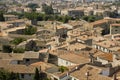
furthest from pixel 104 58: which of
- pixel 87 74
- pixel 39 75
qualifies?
pixel 87 74

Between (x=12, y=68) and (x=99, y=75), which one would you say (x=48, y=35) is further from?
(x=99, y=75)

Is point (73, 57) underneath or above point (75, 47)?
above

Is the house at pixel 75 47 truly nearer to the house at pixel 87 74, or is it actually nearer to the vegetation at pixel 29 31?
the house at pixel 87 74

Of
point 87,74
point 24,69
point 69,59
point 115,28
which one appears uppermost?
point 87,74

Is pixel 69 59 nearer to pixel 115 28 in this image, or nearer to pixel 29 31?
pixel 115 28

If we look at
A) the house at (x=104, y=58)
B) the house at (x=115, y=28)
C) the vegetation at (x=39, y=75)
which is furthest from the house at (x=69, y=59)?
the house at (x=115, y=28)

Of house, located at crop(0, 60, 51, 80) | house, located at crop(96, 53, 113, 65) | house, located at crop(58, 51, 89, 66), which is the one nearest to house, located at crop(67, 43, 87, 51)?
house, located at crop(58, 51, 89, 66)

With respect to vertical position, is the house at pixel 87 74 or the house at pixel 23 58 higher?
the house at pixel 87 74

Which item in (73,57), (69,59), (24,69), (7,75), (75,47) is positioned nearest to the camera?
(7,75)

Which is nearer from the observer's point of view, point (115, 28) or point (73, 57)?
point (73, 57)

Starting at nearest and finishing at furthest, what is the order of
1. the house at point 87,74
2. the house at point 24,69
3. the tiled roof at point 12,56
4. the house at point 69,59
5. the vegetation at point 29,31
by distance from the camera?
the house at point 87,74, the house at point 24,69, the house at point 69,59, the tiled roof at point 12,56, the vegetation at point 29,31

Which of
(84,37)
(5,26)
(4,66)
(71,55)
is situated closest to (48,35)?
(84,37)

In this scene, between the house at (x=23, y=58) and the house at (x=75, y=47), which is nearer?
the house at (x=23, y=58)

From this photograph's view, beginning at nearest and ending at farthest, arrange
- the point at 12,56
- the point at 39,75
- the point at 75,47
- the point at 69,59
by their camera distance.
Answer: the point at 39,75 < the point at 69,59 < the point at 12,56 < the point at 75,47
